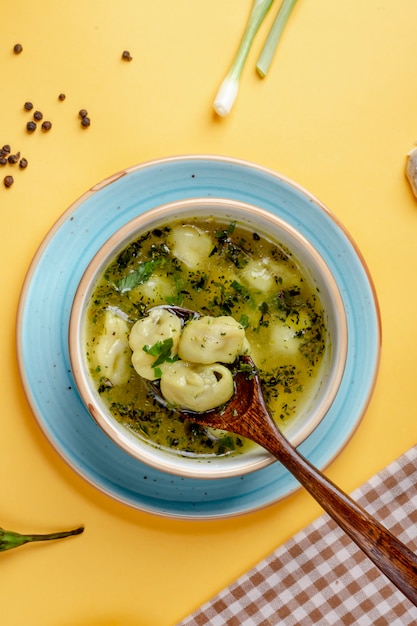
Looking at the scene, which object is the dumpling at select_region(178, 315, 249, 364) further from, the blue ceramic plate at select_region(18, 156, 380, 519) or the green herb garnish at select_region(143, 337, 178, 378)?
the blue ceramic plate at select_region(18, 156, 380, 519)

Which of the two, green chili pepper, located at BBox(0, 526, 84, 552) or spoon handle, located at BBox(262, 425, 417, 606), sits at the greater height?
green chili pepper, located at BBox(0, 526, 84, 552)

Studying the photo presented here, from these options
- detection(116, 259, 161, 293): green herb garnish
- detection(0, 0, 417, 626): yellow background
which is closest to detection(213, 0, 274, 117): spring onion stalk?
detection(0, 0, 417, 626): yellow background

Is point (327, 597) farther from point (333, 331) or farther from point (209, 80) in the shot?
point (209, 80)

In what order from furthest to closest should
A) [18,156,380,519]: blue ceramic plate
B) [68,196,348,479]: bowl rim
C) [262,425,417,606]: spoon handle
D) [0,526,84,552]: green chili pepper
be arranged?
[0,526,84,552]: green chili pepper → [18,156,380,519]: blue ceramic plate → [68,196,348,479]: bowl rim → [262,425,417,606]: spoon handle

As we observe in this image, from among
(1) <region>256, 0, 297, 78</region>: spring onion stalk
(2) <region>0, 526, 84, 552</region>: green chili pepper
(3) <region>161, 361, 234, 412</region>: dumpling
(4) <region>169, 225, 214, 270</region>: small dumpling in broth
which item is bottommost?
(3) <region>161, 361, 234, 412</region>: dumpling

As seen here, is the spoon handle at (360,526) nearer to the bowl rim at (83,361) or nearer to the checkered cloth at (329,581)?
the bowl rim at (83,361)

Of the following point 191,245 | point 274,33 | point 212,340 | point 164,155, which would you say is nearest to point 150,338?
point 212,340
